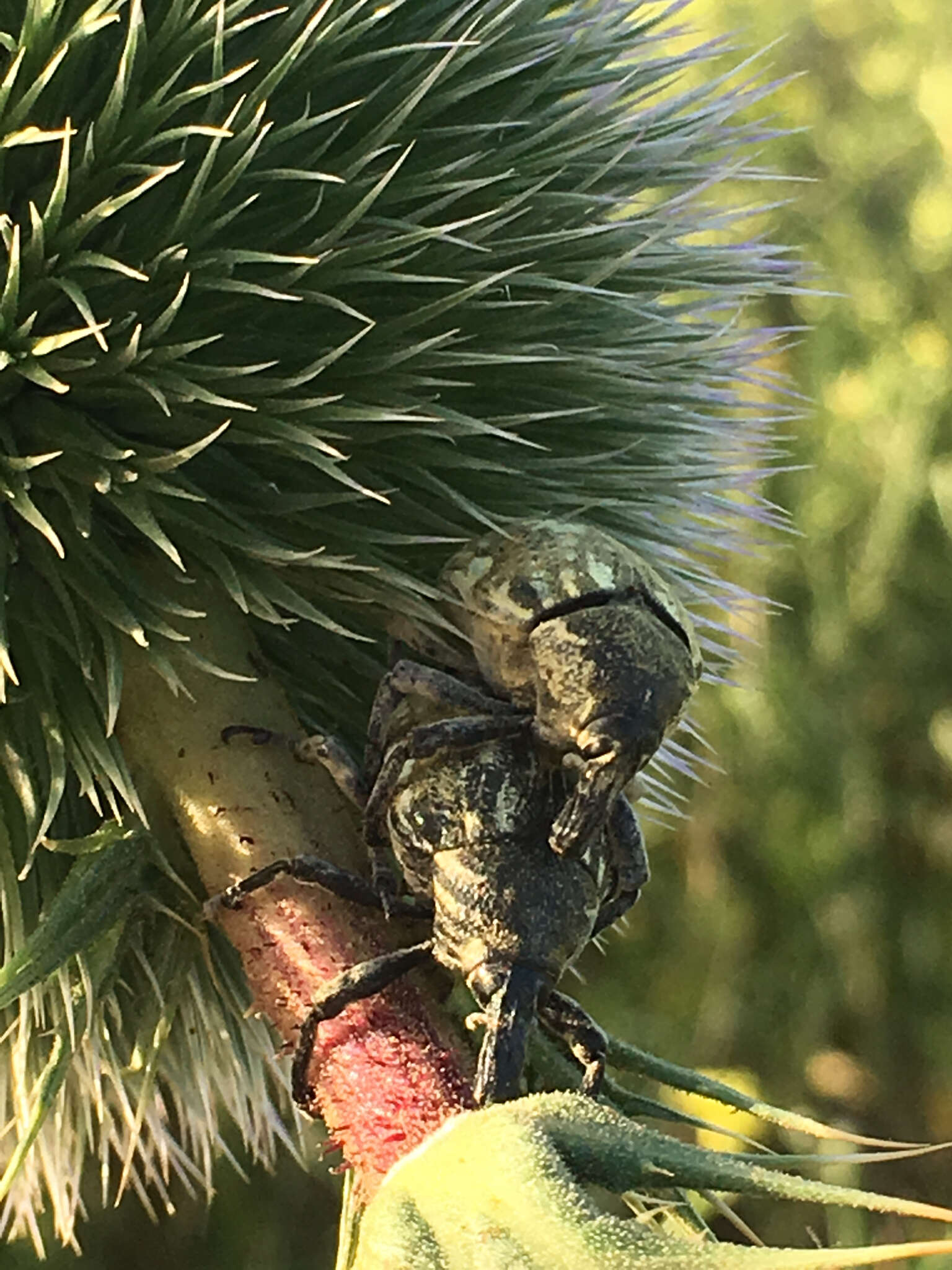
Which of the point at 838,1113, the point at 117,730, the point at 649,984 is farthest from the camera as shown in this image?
the point at 649,984

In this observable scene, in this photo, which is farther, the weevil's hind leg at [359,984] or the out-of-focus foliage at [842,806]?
the out-of-focus foliage at [842,806]

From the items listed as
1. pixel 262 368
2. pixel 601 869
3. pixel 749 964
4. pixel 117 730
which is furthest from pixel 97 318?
pixel 749 964

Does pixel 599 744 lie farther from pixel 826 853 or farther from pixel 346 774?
pixel 826 853

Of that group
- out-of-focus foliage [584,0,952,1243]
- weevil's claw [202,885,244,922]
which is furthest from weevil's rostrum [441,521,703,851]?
out-of-focus foliage [584,0,952,1243]

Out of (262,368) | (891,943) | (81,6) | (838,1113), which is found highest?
(81,6)

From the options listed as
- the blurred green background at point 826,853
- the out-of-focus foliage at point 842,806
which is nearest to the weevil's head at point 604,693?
the blurred green background at point 826,853

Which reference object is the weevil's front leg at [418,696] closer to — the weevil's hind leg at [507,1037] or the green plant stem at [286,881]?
the green plant stem at [286,881]

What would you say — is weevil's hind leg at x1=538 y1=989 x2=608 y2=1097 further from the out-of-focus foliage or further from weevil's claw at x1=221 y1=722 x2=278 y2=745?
the out-of-focus foliage

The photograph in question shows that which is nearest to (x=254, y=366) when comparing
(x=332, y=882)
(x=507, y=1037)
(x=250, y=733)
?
(x=250, y=733)

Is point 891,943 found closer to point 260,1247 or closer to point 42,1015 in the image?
point 260,1247

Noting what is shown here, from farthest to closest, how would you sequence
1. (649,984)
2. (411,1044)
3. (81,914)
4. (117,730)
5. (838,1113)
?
1. (649,984)
2. (838,1113)
3. (117,730)
4. (81,914)
5. (411,1044)
